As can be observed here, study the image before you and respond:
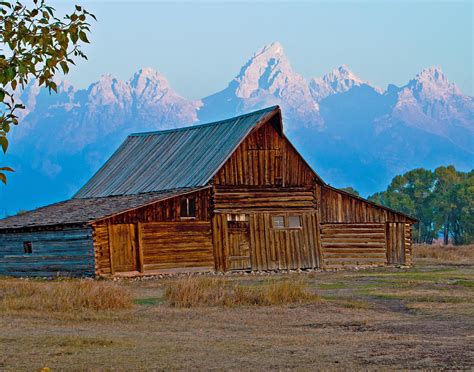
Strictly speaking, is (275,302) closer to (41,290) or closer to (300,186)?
(41,290)

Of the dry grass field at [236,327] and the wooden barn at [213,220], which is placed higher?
the wooden barn at [213,220]

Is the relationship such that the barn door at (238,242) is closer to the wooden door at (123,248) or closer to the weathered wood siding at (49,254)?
the wooden door at (123,248)

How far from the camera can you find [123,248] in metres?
36.8

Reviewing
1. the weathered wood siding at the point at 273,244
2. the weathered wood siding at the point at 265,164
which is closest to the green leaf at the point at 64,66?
the weathered wood siding at the point at 273,244

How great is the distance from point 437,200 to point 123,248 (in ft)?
211

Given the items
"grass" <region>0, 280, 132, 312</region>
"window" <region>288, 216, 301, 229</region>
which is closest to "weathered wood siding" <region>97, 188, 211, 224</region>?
"window" <region>288, 216, 301, 229</region>

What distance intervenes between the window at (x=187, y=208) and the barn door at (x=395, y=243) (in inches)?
418

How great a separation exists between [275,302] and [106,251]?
14.2m

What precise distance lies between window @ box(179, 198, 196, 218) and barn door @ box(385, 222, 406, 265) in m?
10.6

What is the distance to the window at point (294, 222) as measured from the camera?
137 feet

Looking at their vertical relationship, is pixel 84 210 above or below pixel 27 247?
above

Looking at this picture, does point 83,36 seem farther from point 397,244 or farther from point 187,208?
point 397,244

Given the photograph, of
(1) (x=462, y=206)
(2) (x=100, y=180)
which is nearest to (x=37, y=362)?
(2) (x=100, y=180)

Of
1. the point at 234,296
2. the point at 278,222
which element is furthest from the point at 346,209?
the point at 234,296
